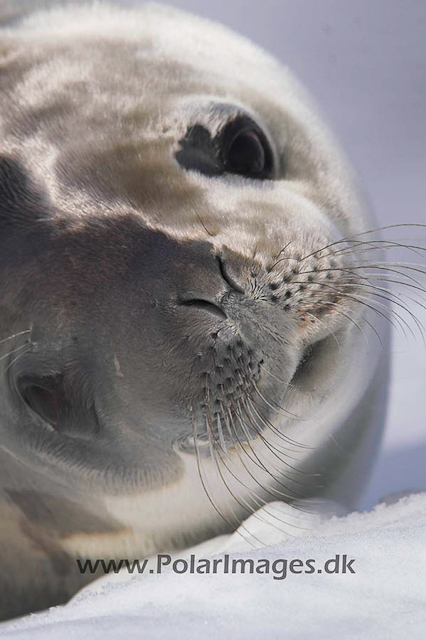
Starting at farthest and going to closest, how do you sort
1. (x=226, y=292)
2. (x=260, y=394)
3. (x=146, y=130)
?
(x=146, y=130) < (x=260, y=394) < (x=226, y=292)

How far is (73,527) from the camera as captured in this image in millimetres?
1701

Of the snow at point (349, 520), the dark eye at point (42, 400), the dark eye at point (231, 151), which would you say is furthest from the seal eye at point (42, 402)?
the dark eye at point (231, 151)

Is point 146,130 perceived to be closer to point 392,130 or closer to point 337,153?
point 337,153

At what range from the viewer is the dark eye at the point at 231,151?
4.99 ft

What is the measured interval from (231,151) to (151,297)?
1.49 ft

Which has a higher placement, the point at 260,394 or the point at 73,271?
the point at 73,271

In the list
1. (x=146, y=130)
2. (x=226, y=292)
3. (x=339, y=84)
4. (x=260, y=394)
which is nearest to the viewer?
(x=226, y=292)

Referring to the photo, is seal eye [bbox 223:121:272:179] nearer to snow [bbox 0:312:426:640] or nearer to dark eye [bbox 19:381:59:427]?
dark eye [bbox 19:381:59:427]

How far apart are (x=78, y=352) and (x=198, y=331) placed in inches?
8.9

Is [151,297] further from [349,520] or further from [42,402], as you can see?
[349,520]

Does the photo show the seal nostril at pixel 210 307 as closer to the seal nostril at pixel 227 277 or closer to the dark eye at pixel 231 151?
the seal nostril at pixel 227 277

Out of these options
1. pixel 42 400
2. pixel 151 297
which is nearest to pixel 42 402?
pixel 42 400

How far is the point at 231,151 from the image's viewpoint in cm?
161

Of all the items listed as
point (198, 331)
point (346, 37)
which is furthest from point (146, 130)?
point (346, 37)
